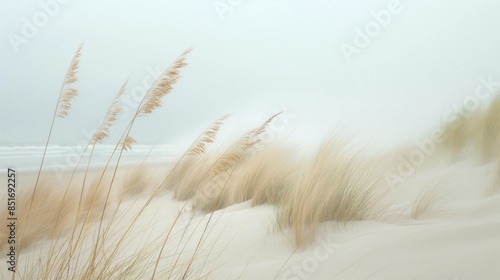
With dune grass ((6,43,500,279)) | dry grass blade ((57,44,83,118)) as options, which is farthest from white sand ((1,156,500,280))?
dry grass blade ((57,44,83,118))

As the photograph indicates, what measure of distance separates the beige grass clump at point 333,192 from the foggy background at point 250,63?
0.16 m

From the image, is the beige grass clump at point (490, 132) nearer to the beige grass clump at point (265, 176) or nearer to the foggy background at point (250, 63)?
the foggy background at point (250, 63)

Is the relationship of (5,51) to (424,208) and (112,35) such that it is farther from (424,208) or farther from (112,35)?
(424,208)

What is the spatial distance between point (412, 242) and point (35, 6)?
1933 mm

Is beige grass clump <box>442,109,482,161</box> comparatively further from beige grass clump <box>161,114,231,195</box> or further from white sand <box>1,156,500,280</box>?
beige grass clump <box>161,114,231,195</box>

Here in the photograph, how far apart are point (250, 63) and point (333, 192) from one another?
0.73 m

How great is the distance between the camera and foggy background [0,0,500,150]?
234 cm

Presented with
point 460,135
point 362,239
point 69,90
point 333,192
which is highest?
point 69,90

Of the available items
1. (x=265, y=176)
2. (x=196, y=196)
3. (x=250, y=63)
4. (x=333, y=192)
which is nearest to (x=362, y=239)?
(x=333, y=192)

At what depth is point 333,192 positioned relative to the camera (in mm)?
2123

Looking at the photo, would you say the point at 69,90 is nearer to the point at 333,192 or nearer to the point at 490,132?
the point at 333,192

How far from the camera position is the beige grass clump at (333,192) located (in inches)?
81.1

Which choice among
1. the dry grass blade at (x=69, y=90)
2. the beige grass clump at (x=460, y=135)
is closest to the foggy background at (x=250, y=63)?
the beige grass clump at (x=460, y=135)

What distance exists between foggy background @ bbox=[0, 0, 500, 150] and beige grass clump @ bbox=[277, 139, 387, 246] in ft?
0.54
